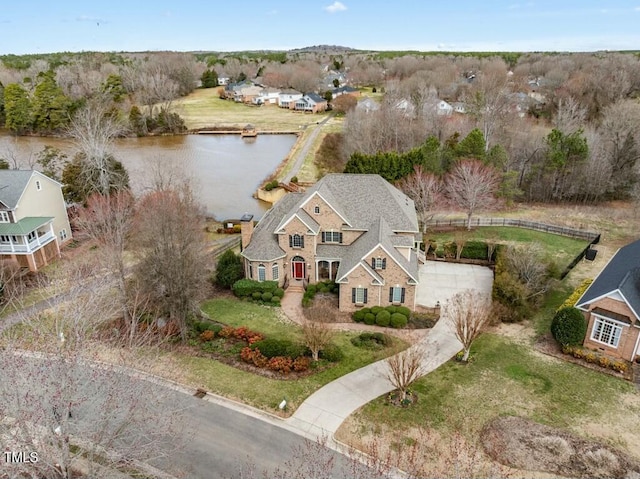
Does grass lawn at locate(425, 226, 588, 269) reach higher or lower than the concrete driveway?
higher

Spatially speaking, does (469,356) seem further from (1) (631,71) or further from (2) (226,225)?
(1) (631,71)

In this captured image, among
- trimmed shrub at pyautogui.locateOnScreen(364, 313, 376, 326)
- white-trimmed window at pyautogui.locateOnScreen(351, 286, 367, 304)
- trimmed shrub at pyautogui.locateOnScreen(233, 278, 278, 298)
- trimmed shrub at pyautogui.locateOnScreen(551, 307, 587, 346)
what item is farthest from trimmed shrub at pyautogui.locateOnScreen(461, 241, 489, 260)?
trimmed shrub at pyautogui.locateOnScreen(233, 278, 278, 298)

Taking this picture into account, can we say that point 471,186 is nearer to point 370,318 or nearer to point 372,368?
point 370,318

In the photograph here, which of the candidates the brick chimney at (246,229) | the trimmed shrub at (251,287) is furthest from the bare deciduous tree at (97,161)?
the trimmed shrub at (251,287)

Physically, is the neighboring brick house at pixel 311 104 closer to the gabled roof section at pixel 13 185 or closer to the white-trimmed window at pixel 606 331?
the gabled roof section at pixel 13 185

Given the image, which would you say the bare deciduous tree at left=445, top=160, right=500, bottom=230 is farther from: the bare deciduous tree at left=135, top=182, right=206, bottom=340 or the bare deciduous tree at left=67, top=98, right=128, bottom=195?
the bare deciduous tree at left=67, top=98, right=128, bottom=195

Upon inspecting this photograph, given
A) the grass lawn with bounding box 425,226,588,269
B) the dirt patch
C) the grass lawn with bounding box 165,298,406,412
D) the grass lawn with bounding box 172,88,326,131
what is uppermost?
the grass lawn with bounding box 172,88,326,131

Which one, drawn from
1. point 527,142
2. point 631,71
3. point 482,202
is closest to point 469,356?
point 482,202
